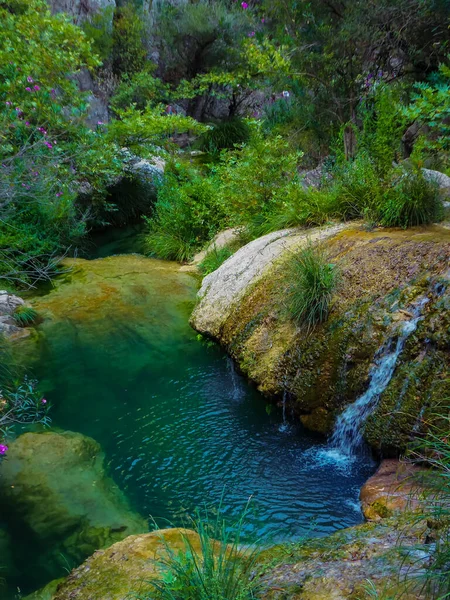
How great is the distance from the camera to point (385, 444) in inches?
148

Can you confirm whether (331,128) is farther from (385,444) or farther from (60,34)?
(385,444)

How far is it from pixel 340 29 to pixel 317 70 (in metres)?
0.76

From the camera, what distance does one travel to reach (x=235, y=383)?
529 centimetres

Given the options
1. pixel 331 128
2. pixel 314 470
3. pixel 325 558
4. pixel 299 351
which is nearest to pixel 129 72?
pixel 331 128

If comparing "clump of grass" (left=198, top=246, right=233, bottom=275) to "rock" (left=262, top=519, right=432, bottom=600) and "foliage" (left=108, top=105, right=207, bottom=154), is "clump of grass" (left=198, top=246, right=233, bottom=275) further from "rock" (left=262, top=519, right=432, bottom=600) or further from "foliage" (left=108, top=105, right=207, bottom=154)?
"rock" (left=262, top=519, right=432, bottom=600)

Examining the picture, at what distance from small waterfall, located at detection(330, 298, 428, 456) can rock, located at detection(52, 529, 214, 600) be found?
1673 mm

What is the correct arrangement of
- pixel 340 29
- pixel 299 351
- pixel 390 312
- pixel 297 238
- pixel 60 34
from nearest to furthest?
pixel 390 312
pixel 299 351
pixel 297 238
pixel 60 34
pixel 340 29

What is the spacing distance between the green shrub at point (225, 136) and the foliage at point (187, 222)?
467cm

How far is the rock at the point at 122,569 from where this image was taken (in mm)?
2480

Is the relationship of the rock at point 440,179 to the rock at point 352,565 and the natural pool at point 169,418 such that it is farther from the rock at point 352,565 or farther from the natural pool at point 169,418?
the rock at point 352,565

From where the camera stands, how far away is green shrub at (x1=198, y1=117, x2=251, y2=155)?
1388 centimetres

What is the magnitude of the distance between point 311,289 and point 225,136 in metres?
10.3

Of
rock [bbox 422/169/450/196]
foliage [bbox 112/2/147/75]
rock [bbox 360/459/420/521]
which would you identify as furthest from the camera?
foliage [bbox 112/2/147/75]

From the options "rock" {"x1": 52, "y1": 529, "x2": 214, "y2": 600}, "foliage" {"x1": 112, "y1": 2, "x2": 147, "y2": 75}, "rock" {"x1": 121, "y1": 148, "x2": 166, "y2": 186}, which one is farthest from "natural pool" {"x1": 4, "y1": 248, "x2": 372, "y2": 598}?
"foliage" {"x1": 112, "y1": 2, "x2": 147, "y2": 75}
